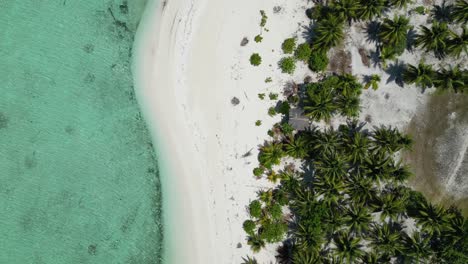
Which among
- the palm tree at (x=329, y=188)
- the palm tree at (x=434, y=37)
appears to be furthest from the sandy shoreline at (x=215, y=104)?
the palm tree at (x=434, y=37)

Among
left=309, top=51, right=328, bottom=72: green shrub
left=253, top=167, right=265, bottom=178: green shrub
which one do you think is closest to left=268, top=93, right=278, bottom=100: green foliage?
left=309, top=51, right=328, bottom=72: green shrub

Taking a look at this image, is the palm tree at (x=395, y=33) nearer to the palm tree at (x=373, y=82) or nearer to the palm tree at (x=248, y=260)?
the palm tree at (x=373, y=82)

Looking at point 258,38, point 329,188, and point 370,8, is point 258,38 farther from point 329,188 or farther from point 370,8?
point 329,188

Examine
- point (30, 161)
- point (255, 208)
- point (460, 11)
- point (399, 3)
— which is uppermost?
point (460, 11)

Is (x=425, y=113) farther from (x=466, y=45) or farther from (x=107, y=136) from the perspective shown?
(x=107, y=136)

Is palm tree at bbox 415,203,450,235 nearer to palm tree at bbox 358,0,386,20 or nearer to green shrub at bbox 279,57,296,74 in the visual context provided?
green shrub at bbox 279,57,296,74

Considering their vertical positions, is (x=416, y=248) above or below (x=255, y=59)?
below

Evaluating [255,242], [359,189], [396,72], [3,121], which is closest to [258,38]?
[396,72]
